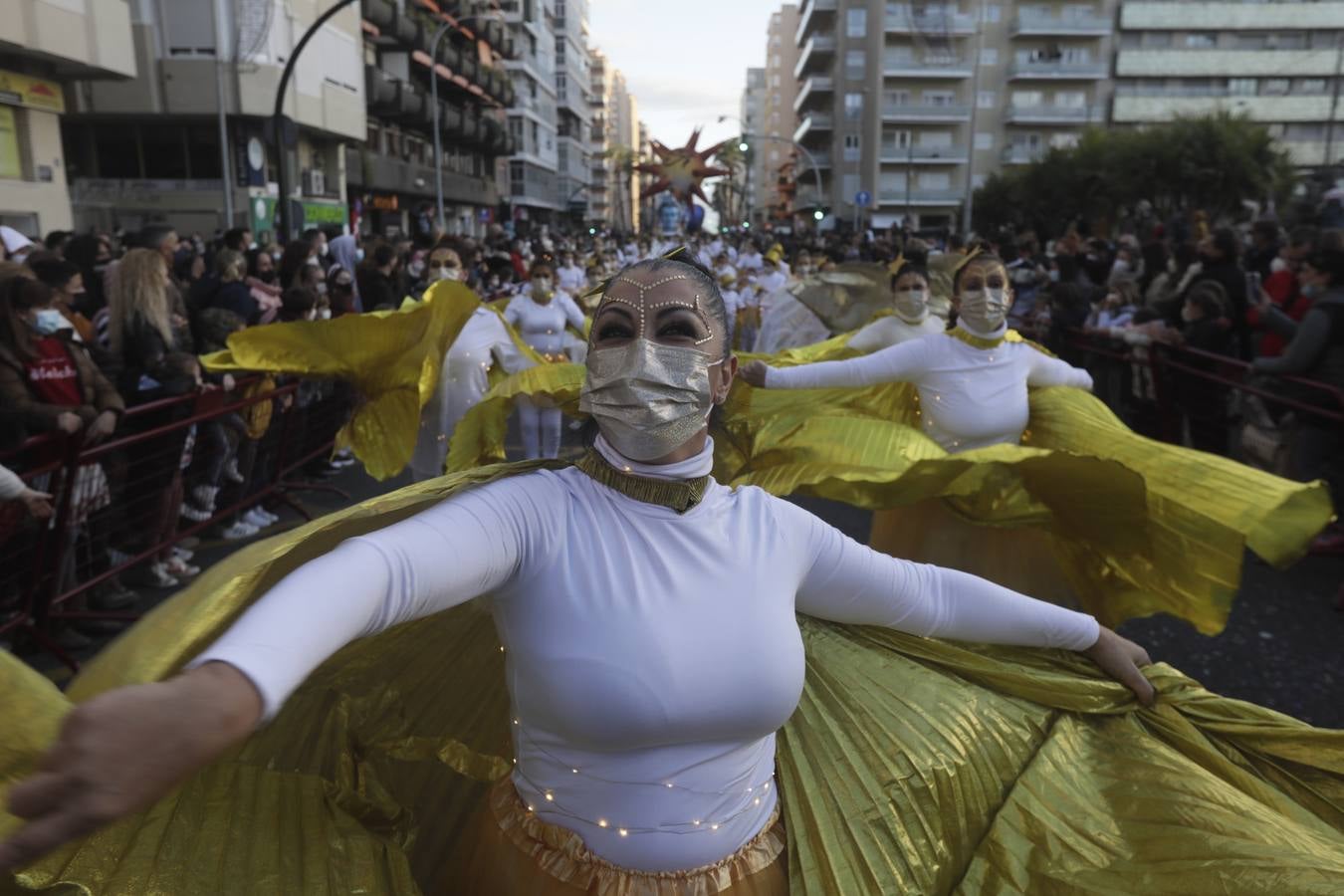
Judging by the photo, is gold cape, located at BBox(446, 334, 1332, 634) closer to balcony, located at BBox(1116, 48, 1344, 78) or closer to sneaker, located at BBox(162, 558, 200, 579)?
sneaker, located at BBox(162, 558, 200, 579)

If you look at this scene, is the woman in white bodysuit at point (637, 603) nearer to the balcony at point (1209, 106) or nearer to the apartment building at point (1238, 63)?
the balcony at point (1209, 106)

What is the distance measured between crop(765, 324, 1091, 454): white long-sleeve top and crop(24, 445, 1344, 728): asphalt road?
1.12 meters

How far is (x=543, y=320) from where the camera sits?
7902 millimetres

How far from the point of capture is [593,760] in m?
1.58

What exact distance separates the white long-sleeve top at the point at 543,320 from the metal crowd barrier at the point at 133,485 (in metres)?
1.58

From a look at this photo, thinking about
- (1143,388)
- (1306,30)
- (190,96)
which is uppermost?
(1306,30)

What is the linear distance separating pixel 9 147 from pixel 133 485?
15.9 m

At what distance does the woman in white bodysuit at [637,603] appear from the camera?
59.2 inches

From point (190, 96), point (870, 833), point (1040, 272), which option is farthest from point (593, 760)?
point (190, 96)

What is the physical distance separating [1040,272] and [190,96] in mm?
21765

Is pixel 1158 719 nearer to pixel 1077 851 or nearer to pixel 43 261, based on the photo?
pixel 1077 851

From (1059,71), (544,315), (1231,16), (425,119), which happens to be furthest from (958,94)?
(544,315)

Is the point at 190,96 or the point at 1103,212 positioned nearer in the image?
the point at 190,96

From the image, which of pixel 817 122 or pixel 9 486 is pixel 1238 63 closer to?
pixel 817 122
